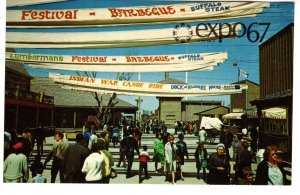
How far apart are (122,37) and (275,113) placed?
5.57m

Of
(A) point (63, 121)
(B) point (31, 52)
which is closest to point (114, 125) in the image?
(A) point (63, 121)

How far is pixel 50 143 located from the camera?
35.2 ft

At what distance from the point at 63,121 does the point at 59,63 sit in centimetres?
202

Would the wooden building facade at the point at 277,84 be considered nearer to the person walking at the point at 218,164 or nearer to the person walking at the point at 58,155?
the person walking at the point at 218,164

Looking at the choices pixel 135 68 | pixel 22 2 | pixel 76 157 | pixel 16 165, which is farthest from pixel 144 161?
pixel 22 2

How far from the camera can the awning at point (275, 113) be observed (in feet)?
37.4

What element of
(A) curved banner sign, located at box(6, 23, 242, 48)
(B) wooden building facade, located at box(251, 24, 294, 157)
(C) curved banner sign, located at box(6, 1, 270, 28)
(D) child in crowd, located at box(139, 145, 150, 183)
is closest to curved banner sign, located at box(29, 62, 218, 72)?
(A) curved banner sign, located at box(6, 23, 242, 48)

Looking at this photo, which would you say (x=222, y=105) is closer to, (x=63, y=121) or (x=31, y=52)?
(x=63, y=121)

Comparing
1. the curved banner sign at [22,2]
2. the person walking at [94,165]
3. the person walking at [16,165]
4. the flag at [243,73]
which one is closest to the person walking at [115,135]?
the person walking at [94,165]

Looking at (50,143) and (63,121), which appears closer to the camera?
(50,143)

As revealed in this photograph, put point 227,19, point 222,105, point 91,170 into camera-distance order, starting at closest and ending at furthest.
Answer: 1. point 91,170
2. point 227,19
3. point 222,105

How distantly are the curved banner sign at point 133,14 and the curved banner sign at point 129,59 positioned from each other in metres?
0.98
